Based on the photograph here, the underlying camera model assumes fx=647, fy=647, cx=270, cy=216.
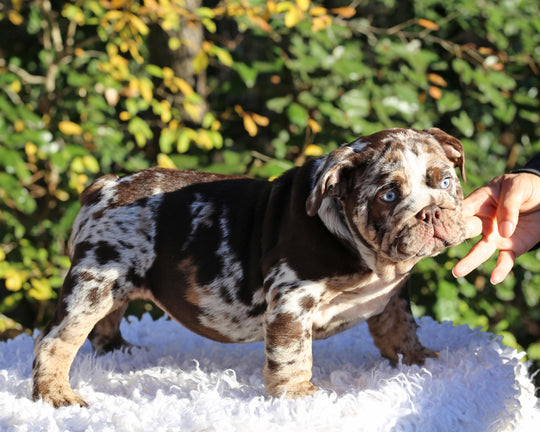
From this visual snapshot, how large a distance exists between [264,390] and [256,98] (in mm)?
3118

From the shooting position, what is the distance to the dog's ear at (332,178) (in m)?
2.37

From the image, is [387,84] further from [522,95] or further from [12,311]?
[12,311]

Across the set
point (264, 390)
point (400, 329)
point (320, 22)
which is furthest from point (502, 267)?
point (320, 22)

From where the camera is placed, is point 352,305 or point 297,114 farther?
point 297,114

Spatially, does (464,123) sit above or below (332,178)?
below

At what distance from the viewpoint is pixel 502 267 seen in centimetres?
281

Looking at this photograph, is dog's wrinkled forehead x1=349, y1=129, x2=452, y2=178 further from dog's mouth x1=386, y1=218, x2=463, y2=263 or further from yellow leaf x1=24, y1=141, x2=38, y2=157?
yellow leaf x1=24, y1=141, x2=38, y2=157

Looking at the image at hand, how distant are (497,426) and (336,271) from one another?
2.98 ft

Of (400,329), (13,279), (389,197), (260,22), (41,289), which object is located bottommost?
(41,289)

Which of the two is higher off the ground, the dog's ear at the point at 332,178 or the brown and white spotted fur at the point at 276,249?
the dog's ear at the point at 332,178

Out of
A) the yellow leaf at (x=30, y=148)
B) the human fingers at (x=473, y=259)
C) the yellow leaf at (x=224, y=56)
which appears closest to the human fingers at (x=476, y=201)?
the human fingers at (x=473, y=259)

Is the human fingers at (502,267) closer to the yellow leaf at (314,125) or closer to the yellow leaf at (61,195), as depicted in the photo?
the yellow leaf at (314,125)

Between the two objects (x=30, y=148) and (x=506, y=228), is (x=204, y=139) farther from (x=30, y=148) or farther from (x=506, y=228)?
(x=506, y=228)

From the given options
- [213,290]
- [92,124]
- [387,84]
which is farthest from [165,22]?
[213,290]
